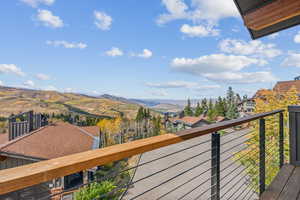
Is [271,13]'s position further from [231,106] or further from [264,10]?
[231,106]

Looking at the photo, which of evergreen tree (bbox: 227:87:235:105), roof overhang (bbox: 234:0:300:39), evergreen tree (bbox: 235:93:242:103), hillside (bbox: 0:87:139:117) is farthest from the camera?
evergreen tree (bbox: 235:93:242:103)

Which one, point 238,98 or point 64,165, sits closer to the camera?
point 64,165

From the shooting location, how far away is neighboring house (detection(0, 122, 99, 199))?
261 inches

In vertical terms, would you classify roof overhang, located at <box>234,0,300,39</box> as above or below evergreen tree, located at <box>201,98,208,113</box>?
above

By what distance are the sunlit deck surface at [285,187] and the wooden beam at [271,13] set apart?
5.31 ft

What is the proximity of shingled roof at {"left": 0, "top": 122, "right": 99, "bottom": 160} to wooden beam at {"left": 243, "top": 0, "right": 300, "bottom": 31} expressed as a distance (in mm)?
7301

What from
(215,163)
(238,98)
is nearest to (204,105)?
(238,98)

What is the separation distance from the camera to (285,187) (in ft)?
6.80

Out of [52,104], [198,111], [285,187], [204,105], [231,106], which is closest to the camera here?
[285,187]

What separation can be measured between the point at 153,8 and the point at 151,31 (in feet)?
22.5

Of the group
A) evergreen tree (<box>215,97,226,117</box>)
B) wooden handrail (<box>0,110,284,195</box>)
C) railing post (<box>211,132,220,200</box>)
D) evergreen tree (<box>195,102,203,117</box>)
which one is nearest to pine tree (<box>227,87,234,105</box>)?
evergreen tree (<box>215,97,226,117</box>)

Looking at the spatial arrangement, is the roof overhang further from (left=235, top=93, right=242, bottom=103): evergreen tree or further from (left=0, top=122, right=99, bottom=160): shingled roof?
(left=235, top=93, right=242, bottom=103): evergreen tree

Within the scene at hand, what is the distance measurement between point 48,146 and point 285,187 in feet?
26.2

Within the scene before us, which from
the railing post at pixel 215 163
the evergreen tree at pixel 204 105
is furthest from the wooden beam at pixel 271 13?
the evergreen tree at pixel 204 105
